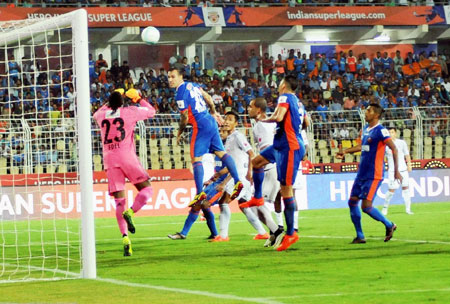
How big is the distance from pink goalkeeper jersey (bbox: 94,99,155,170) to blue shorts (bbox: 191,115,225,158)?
2.09 m

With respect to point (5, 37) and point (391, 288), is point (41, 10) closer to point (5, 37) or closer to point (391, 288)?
point (5, 37)

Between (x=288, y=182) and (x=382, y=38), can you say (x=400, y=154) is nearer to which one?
(x=288, y=182)

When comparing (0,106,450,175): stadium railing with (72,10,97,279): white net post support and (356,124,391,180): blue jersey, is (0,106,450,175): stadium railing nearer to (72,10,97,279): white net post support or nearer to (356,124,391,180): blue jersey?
(356,124,391,180): blue jersey

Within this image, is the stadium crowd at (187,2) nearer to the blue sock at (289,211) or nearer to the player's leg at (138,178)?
the player's leg at (138,178)

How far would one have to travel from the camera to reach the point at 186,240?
601 inches

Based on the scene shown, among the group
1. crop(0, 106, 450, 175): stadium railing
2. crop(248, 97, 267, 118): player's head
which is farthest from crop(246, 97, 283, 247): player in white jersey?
crop(0, 106, 450, 175): stadium railing

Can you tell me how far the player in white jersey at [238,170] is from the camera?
14812 millimetres

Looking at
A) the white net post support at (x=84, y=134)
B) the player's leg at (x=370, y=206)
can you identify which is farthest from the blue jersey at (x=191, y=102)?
the white net post support at (x=84, y=134)

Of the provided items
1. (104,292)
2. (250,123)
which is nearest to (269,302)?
(104,292)

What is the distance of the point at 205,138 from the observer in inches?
575

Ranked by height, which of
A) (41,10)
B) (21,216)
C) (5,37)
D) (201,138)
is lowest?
(21,216)

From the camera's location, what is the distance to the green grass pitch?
8125 millimetres

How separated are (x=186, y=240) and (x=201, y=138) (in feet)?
5.74

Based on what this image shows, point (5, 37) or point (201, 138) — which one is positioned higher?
point (5, 37)
